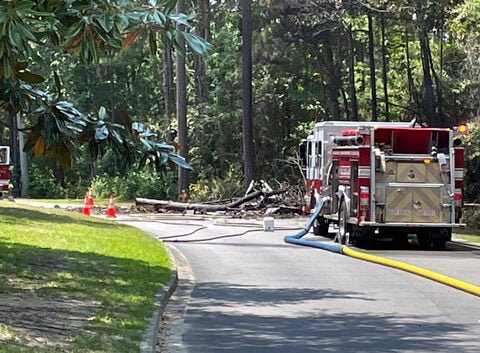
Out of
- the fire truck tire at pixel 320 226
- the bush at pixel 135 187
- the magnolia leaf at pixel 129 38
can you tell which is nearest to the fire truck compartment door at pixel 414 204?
the fire truck tire at pixel 320 226

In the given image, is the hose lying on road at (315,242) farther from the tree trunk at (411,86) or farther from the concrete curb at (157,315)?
the tree trunk at (411,86)

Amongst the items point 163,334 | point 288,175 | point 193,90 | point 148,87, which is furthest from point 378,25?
point 163,334

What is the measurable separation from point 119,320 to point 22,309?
3.79 ft

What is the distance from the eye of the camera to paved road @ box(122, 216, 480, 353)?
9453 millimetres

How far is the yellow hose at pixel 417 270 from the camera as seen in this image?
13446 mm

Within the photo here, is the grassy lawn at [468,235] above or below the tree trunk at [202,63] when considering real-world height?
below

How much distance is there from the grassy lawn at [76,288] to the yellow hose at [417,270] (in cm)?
418

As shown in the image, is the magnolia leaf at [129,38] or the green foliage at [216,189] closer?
the magnolia leaf at [129,38]

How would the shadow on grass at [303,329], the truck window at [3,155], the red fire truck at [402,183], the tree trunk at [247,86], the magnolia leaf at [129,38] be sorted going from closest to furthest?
the magnolia leaf at [129,38]
the shadow on grass at [303,329]
the red fire truck at [402,183]
the truck window at [3,155]
the tree trunk at [247,86]

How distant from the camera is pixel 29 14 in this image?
6793mm

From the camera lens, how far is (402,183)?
64.6 ft

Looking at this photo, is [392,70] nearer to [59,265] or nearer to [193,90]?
[193,90]

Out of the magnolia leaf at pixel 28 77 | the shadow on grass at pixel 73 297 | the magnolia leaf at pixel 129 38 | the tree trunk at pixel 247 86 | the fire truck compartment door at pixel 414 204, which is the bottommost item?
the shadow on grass at pixel 73 297

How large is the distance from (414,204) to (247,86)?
73.8 ft
